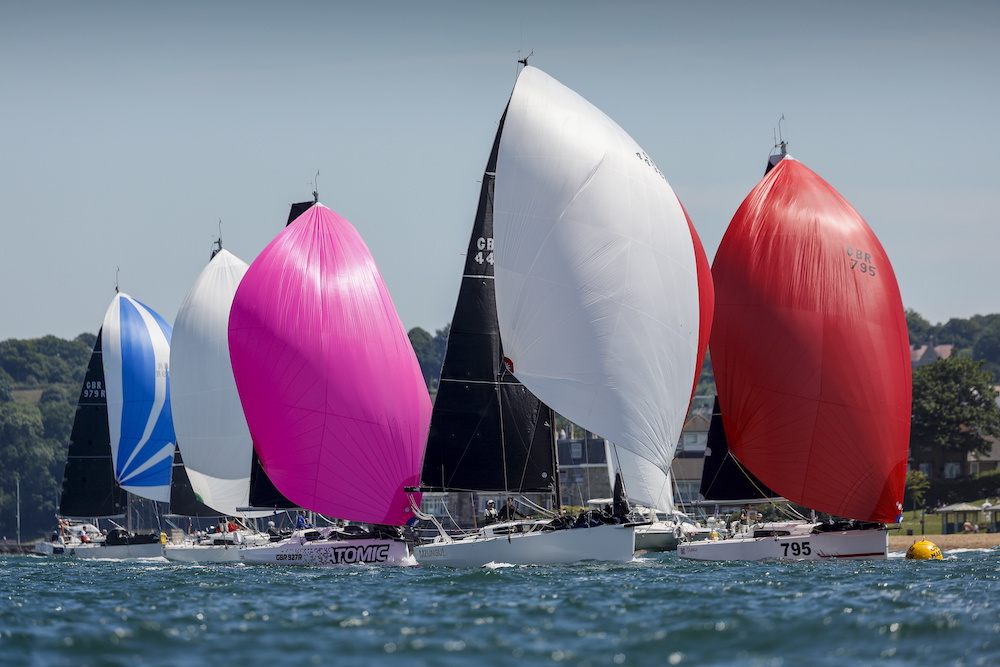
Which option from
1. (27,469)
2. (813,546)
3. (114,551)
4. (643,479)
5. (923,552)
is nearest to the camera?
(813,546)

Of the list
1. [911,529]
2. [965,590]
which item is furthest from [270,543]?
[911,529]

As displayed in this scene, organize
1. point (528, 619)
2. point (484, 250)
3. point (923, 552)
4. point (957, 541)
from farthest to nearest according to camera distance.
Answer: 1. point (957, 541)
2. point (923, 552)
3. point (484, 250)
4. point (528, 619)

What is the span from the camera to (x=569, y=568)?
1241 inches

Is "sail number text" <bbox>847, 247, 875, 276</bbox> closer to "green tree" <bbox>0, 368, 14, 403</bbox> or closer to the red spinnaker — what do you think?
the red spinnaker

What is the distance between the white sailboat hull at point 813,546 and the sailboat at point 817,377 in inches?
1.0

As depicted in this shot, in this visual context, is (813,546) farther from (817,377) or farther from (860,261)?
(860,261)

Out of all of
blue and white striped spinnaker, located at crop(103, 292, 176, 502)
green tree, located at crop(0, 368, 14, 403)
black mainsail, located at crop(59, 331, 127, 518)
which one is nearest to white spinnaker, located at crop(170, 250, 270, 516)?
blue and white striped spinnaker, located at crop(103, 292, 176, 502)

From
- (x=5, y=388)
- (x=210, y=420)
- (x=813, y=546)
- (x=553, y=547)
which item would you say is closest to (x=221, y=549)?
(x=210, y=420)

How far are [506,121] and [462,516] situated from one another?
200ft

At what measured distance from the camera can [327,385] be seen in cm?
3753

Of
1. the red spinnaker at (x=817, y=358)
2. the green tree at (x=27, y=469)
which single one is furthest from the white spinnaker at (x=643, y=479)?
the green tree at (x=27, y=469)

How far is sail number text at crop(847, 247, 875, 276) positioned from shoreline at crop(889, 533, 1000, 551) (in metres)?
20.4

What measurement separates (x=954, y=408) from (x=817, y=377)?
46.2 metres

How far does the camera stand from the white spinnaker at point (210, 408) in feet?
157
